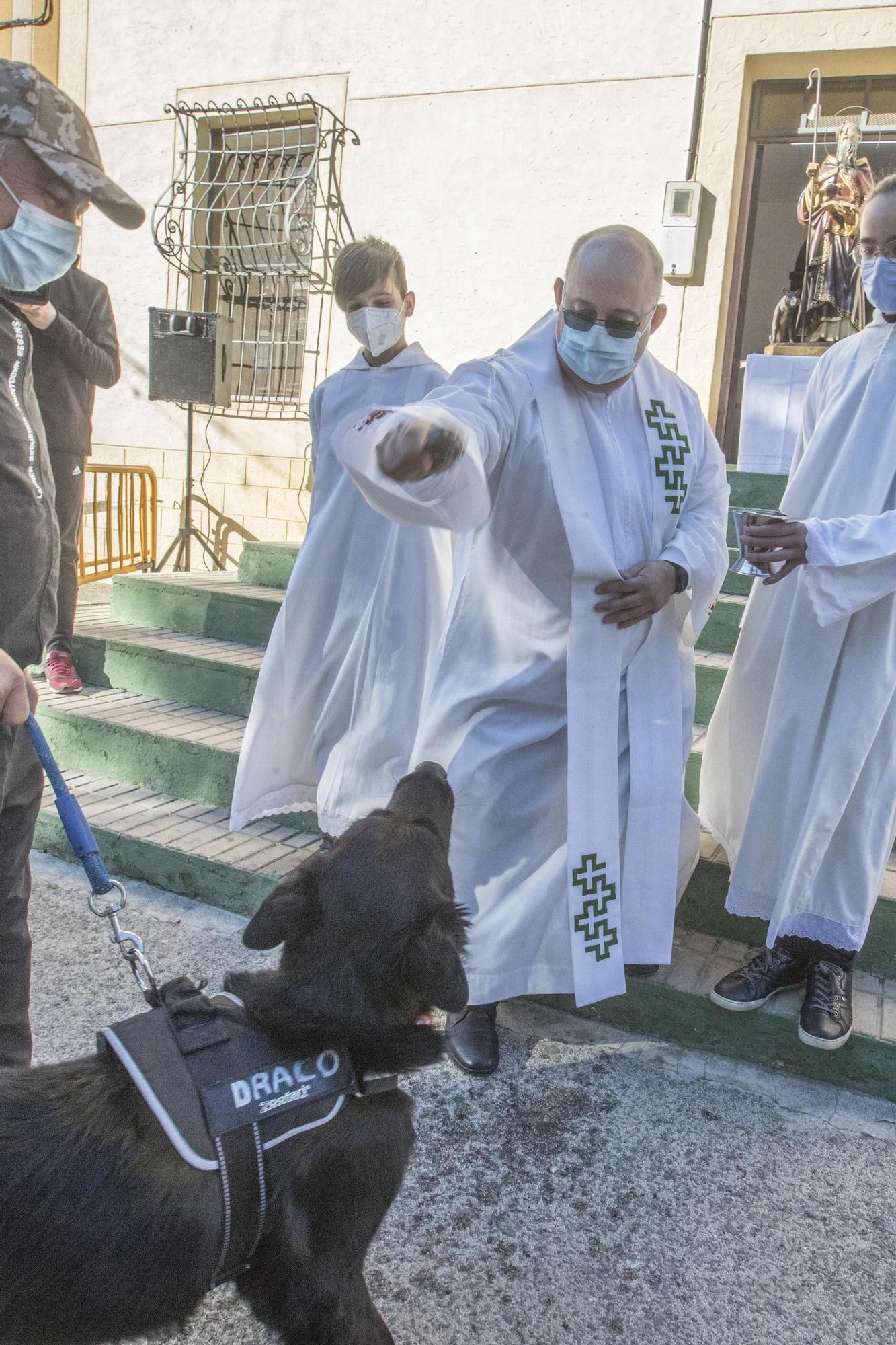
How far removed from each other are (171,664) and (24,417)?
338cm

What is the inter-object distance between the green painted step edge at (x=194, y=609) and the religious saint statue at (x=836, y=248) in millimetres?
3774

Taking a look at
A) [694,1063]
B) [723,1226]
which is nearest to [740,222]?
Answer: [694,1063]

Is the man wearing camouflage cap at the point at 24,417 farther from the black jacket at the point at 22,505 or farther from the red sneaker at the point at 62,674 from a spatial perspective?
the red sneaker at the point at 62,674

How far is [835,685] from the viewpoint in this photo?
2.92 metres

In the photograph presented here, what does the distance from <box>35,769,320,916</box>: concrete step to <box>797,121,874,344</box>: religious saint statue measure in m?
4.44

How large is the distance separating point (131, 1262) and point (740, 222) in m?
7.49

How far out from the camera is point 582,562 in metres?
2.70

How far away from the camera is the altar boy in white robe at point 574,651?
2.72 m

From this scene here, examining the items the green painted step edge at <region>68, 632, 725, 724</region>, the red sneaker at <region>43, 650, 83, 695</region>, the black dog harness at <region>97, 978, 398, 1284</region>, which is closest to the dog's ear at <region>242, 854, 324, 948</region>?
the black dog harness at <region>97, 978, 398, 1284</region>

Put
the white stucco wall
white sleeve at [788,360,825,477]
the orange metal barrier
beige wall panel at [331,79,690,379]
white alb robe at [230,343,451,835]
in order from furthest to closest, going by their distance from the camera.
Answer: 1. the orange metal barrier
2. beige wall panel at [331,79,690,379]
3. the white stucco wall
4. white alb robe at [230,343,451,835]
5. white sleeve at [788,360,825,477]

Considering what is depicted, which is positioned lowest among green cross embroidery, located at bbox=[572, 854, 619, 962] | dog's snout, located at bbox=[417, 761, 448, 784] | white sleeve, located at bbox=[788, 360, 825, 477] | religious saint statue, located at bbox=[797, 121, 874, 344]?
green cross embroidery, located at bbox=[572, 854, 619, 962]

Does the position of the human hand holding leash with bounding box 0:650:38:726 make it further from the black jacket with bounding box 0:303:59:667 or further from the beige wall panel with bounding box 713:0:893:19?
the beige wall panel with bounding box 713:0:893:19

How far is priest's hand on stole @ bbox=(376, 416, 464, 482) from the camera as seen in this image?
204 cm

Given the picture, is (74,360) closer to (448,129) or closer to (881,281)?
(881,281)
